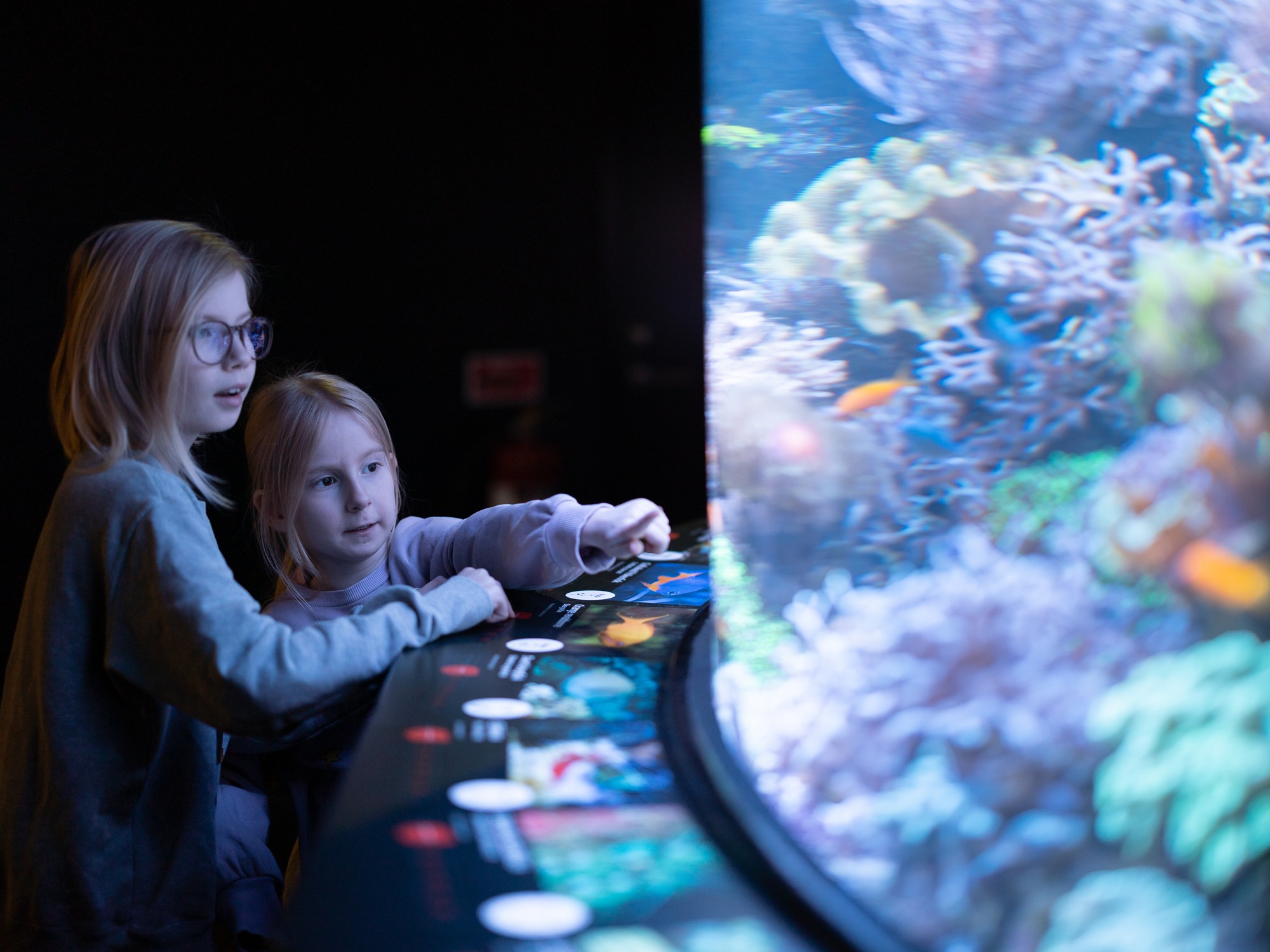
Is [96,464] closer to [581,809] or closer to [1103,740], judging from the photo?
[581,809]

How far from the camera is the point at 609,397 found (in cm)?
397

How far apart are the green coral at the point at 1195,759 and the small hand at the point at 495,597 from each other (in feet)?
2.70

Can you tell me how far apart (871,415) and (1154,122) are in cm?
23

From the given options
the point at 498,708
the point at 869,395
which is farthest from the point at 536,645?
the point at 869,395

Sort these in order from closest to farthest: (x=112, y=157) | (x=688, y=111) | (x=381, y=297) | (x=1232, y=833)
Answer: (x=1232, y=833) → (x=112, y=157) → (x=381, y=297) → (x=688, y=111)

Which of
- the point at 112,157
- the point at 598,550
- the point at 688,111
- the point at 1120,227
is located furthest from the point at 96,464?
the point at 688,111

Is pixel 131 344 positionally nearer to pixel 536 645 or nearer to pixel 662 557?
pixel 536 645

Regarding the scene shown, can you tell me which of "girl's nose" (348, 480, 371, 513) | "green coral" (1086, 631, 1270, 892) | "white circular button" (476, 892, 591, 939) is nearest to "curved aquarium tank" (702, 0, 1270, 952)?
"green coral" (1086, 631, 1270, 892)

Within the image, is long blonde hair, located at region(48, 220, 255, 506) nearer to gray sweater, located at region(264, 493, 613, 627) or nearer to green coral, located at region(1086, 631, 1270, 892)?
gray sweater, located at region(264, 493, 613, 627)

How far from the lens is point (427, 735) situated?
772 millimetres

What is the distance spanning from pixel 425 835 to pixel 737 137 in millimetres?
556

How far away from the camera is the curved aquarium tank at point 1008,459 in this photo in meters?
0.43

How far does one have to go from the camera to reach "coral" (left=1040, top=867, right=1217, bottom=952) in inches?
16.7

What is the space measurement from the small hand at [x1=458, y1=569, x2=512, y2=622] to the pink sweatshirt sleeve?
0.38 ft
